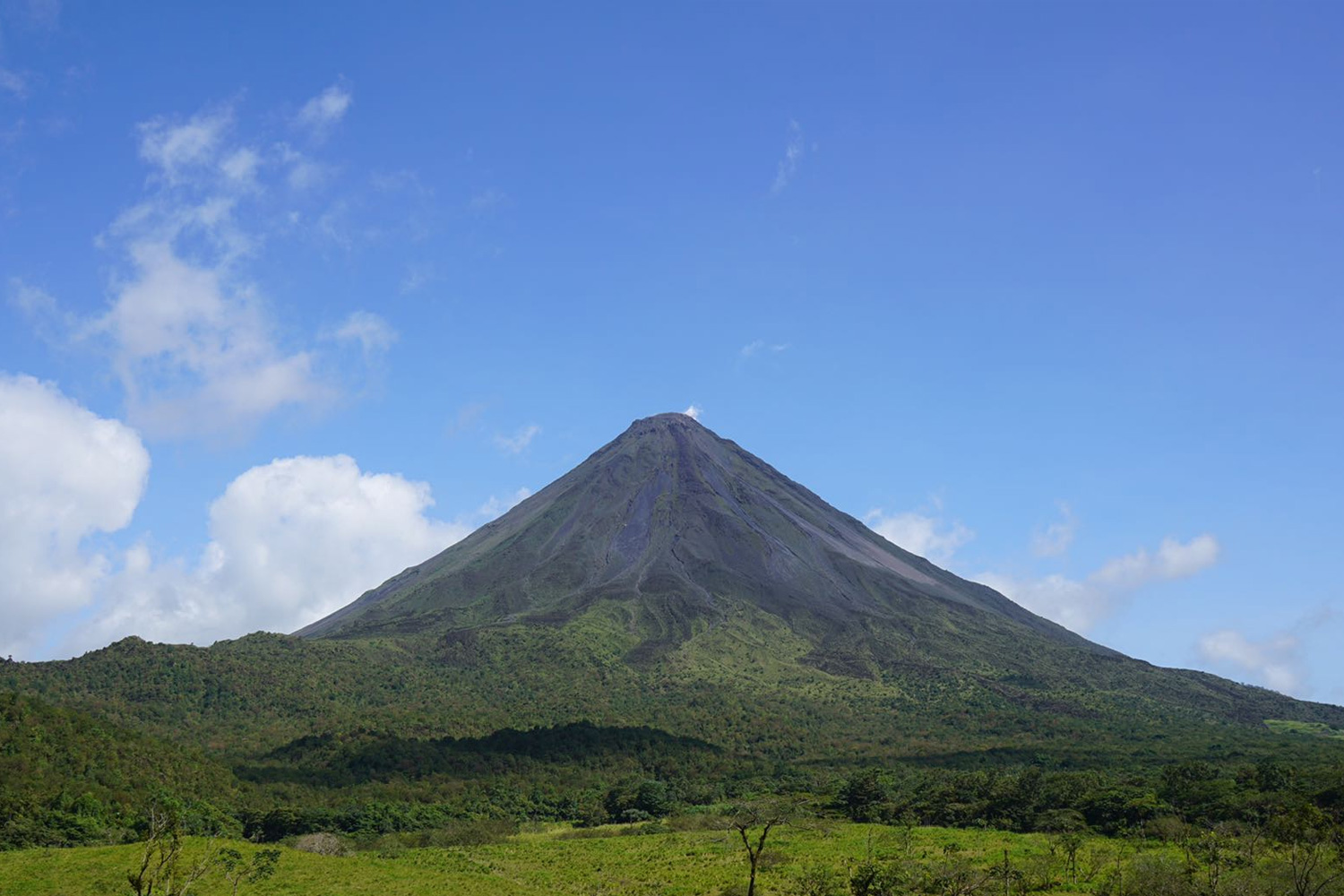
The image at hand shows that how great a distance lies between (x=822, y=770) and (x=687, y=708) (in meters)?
32.7

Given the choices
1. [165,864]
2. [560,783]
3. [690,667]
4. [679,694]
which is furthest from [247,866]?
[690,667]

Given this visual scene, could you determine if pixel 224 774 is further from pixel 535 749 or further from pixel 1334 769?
pixel 1334 769

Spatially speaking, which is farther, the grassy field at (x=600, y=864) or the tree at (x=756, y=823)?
the grassy field at (x=600, y=864)

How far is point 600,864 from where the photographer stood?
56.1 metres

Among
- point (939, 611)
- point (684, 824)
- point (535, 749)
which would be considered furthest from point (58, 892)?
point (939, 611)

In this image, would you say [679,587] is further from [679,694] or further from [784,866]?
[784,866]

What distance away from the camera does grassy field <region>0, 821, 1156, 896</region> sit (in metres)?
46.0

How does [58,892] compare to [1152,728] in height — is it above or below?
below

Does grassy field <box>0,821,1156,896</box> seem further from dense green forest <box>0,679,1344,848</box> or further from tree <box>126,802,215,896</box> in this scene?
dense green forest <box>0,679,1344,848</box>

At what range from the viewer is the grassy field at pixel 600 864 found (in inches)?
1810

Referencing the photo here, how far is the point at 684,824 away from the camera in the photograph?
7006 centimetres

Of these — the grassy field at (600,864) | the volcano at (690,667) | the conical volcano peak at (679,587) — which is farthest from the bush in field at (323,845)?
the conical volcano peak at (679,587)

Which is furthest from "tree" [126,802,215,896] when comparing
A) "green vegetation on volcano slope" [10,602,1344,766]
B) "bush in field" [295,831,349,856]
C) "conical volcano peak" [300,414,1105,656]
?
"conical volcano peak" [300,414,1105,656]

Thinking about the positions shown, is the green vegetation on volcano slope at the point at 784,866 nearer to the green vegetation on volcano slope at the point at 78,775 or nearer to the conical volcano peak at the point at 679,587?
the green vegetation on volcano slope at the point at 78,775
